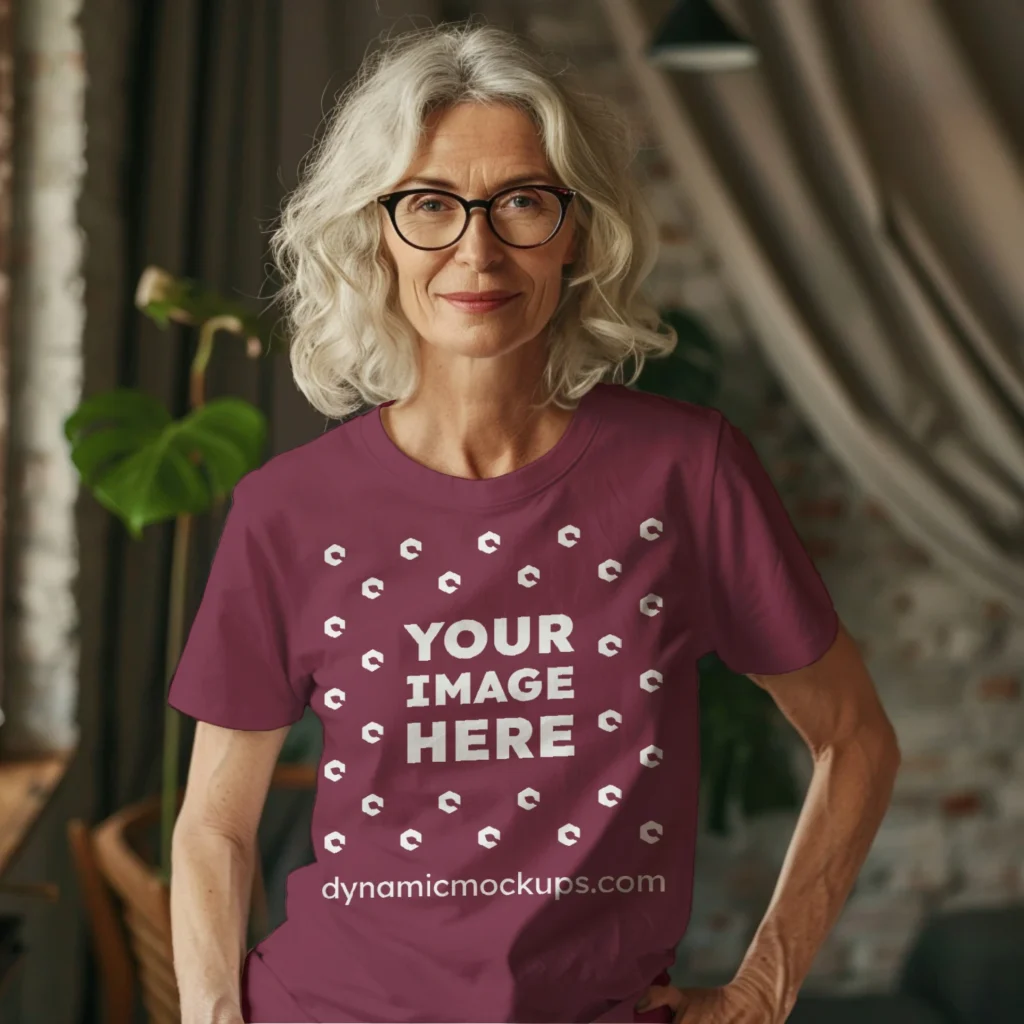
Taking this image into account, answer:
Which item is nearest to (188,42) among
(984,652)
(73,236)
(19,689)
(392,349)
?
(73,236)

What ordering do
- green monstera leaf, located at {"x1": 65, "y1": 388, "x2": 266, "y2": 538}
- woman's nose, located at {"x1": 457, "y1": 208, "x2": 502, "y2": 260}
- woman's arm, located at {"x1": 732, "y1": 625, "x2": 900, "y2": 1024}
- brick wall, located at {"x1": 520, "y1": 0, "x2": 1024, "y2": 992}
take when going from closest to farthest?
woman's nose, located at {"x1": 457, "y1": 208, "x2": 502, "y2": 260}
woman's arm, located at {"x1": 732, "y1": 625, "x2": 900, "y2": 1024}
green monstera leaf, located at {"x1": 65, "y1": 388, "x2": 266, "y2": 538}
brick wall, located at {"x1": 520, "y1": 0, "x2": 1024, "y2": 992}

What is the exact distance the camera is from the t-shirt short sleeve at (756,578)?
3.51ft

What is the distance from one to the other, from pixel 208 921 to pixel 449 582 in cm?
35

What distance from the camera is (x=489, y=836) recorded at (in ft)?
3.43

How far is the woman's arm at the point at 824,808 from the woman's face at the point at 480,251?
362 millimetres

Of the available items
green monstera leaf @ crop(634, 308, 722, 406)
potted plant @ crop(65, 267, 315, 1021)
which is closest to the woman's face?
potted plant @ crop(65, 267, 315, 1021)

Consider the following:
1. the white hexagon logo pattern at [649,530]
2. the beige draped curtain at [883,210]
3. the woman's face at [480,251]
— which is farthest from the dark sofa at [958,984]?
the woman's face at [480,251]

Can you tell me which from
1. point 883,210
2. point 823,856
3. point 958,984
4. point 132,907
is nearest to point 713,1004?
point 823,856

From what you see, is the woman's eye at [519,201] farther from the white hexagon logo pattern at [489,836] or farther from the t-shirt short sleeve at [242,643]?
the white hexagon logo pattern at [489,836]

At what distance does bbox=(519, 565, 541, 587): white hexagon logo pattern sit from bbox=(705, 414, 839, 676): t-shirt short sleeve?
0.45ft

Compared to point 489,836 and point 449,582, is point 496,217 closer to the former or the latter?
point 449,582

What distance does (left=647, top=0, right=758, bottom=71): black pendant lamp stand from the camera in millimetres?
2311

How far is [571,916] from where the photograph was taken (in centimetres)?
104

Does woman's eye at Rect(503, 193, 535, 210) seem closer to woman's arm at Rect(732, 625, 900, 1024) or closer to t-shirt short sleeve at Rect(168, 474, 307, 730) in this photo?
t-shirt short sleeve at Rect(168, 474, 307, 730)
